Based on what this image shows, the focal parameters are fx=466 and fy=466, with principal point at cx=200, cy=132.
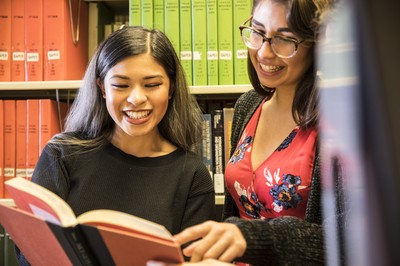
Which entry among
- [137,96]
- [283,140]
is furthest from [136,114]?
[283,140]

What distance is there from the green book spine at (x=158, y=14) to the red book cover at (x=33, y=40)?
0.42m

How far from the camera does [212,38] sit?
64.8 inches

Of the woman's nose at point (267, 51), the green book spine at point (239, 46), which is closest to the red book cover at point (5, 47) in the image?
the green book spine at point (239, 46)

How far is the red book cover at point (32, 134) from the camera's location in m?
1.70

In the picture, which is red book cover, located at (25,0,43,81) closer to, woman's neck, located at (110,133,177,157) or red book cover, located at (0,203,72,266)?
woman's neck, located at (110,133,177,157)

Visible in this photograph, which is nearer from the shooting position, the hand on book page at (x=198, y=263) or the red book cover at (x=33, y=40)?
the hand on book page at (x=198, y=263)

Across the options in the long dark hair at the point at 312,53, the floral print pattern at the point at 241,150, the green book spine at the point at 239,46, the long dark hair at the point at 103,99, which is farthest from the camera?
the green book spine at the point at 239,46

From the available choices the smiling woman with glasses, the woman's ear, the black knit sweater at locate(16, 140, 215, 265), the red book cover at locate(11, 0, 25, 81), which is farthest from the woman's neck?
the red book cover at locate(11, 0, 25, 81)

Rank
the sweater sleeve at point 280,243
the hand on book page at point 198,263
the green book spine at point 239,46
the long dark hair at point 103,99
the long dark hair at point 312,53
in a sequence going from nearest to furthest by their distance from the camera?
the hand on book page at point 198,263, the sweater sleeve at point 280,243, the long dark hair at point 312,53, the long dark hair at point 103,99, the green book spine at point 239,46

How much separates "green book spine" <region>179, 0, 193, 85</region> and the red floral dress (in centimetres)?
58

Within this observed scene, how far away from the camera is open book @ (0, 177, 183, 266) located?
2.08 ft

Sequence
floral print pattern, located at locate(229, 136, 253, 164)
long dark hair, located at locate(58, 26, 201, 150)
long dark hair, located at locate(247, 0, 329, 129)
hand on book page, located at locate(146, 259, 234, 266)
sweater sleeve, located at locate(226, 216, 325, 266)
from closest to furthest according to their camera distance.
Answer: hand on book page, located at locate(146, 259, 234, 266) → sweater sleeve, located at locate(226, 216, 325, 266) → long dark hair, located at locate(247, 0, 329, 129) → floral print pattern, located at locate(229, 136, 253, 164) → long dark hair, located at locate(58, 26, 201, 150)

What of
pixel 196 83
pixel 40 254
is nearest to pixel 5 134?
pixel 196 83

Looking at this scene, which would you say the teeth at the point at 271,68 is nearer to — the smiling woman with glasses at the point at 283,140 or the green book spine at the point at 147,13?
the smiling woman with glasses at the point at 283,140
